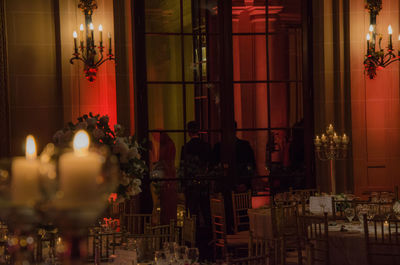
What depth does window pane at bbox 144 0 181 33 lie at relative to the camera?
7887 millimetres

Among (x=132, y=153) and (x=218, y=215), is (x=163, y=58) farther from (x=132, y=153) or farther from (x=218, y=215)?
(x=132, y=153)

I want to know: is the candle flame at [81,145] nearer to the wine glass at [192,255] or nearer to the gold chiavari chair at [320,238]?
the wine glass at [192,255]

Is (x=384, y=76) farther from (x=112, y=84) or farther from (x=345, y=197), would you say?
(x=112, y=84)

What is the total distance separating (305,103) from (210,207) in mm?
1979

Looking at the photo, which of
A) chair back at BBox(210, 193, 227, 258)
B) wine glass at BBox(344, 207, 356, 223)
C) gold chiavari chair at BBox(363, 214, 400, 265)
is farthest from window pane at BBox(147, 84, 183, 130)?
gold chiavari chair at BBox(363, 214, 400, 265)

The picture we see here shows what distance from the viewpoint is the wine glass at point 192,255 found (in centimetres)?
375

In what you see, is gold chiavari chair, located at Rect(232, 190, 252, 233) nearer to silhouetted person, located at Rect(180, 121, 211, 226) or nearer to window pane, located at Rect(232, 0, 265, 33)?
silhouetted person, located at Rect(180, 121, 211, 226)

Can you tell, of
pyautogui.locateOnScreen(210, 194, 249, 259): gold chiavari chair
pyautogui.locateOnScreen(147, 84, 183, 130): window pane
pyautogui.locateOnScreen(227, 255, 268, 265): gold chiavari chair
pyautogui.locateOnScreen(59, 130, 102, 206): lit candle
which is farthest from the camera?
pyautogui.locateOnScreen(147, 84, 183, 130): window pane

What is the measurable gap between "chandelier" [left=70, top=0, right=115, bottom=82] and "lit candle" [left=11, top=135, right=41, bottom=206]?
20.6ft

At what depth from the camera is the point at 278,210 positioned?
6.52 meters

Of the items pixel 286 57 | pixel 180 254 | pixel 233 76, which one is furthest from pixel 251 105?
pixel 180 254

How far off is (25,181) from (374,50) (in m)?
7.37

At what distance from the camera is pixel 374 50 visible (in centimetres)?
763

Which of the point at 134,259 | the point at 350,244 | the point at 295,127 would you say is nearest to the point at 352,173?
the point at 295,127
